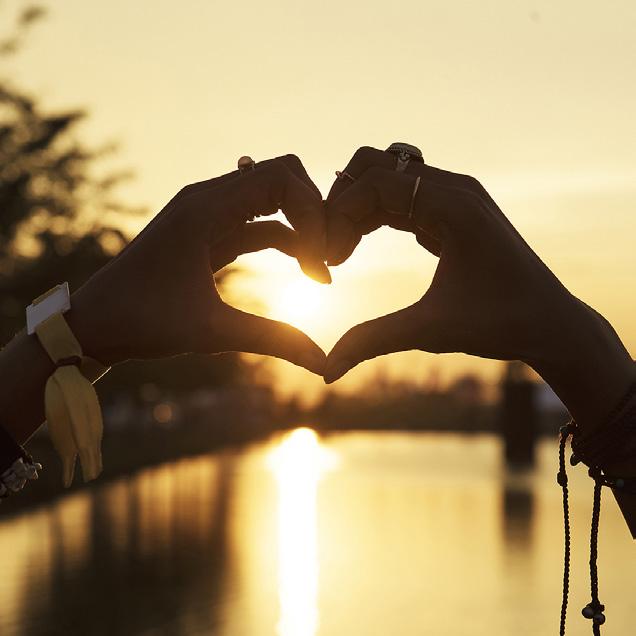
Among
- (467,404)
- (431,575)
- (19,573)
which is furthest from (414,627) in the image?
(467,404)

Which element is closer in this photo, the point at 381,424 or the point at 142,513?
the point at 142,513

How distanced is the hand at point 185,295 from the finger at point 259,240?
0.66 ft

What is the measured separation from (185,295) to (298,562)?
15.8 metres

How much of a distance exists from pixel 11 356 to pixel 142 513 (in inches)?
833

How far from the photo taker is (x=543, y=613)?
544 inches

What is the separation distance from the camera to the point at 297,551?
724 inches

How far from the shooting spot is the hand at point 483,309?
184 cm

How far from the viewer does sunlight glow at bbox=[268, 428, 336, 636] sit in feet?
42.0

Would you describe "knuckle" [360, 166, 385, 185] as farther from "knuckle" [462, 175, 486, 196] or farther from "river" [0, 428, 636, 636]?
"river" [0, 428, 636, 636]

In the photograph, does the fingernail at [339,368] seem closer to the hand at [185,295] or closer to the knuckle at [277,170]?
the hand at [185,295]

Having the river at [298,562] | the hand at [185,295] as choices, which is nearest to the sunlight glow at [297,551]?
the river at [298,562]

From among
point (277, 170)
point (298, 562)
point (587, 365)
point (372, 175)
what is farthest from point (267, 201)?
point (298, 562)

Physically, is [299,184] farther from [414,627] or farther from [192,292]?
[414,627]

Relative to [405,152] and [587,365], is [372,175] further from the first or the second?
[587,365]
